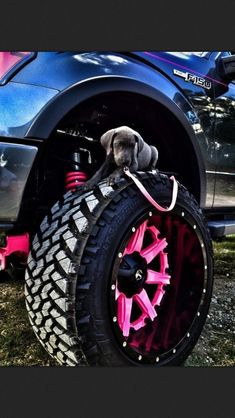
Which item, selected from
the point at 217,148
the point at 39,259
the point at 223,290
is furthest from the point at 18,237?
the point at 223,290

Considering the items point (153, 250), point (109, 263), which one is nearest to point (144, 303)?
point (153, 250)

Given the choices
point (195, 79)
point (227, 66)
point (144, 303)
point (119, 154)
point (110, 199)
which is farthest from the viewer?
point (227, 66)

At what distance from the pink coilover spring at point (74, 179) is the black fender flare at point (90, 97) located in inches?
12.4

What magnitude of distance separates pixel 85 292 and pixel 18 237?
45 cm

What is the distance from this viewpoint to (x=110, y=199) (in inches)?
56.7

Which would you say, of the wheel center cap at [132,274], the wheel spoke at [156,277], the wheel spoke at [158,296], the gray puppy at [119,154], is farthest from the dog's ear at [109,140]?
the wheel spoke at [158,296]

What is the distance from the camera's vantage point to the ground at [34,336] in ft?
6.13

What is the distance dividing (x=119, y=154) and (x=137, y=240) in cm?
36

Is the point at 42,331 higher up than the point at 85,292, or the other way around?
the point at 85,292

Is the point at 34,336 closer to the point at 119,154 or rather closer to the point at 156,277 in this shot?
the point at 156,277

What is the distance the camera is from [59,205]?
5.04 feet

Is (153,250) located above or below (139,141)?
below

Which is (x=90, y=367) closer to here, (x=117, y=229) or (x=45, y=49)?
(x=117, y=229)

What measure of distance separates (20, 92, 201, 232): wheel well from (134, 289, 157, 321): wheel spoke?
0.58m
